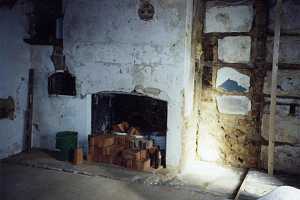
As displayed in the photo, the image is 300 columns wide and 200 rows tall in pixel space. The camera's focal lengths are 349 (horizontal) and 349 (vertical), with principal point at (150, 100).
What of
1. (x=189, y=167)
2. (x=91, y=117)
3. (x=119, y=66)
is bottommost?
Answer: (x=189, y=167)

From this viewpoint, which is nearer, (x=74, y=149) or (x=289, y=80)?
(x=289, y=80)

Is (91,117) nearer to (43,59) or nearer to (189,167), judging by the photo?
(43,59)

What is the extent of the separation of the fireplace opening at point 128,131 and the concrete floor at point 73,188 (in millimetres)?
566

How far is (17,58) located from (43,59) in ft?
1.36

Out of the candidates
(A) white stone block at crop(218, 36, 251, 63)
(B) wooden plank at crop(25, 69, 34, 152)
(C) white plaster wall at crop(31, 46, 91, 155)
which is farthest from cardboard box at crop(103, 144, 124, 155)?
(A) white stone block at crop(218, 36, 251, 63)

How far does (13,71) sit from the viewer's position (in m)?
5.56

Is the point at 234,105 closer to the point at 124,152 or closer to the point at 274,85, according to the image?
the point at 274,85

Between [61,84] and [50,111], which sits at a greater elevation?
[61,84]

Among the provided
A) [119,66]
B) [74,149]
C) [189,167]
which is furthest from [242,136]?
[74,149]

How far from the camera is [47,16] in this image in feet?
19.6

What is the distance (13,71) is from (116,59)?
169 cm

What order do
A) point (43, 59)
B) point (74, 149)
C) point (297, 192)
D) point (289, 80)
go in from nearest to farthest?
point (297, 192)
point (289, 80)
point (74, 149)
point (43, 59)

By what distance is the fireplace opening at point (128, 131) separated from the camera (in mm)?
5211

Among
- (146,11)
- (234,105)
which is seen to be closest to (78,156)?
(146,11)
